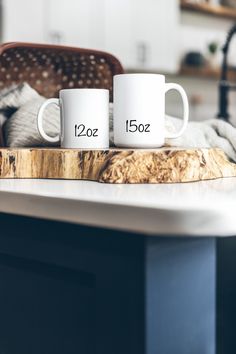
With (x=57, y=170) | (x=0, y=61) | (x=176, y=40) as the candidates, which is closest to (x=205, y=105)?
(x=176, y=40)

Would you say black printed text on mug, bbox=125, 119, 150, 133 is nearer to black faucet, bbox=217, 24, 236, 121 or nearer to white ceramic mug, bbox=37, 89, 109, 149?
white ceramic mug, bbox=37, 89, 109, 149

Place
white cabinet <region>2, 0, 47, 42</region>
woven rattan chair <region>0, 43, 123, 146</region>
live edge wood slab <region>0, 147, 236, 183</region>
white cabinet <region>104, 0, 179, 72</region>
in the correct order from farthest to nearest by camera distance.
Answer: white cabinet <region>104, 0, 179, 72</region> < white cabinet <region>2, 0, 47, 42</region> < woven rattan chair <region>0, 43, 123, 146</region> < live edge wood slab <region>0, 147, 236, 183</region>

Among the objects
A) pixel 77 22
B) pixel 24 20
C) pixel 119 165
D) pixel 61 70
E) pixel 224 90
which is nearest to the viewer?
pixel 119 165

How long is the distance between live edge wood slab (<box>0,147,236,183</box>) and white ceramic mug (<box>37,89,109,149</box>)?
6cm

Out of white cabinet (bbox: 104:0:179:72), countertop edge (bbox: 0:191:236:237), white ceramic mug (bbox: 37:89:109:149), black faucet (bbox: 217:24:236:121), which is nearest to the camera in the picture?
countertop edge (bbox: 0:191:236:237)

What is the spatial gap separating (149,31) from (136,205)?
12.3 ft

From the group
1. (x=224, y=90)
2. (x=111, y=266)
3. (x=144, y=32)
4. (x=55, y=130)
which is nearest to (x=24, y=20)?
(x=144, y=32)

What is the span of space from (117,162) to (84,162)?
8 cm

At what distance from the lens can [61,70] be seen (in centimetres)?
134

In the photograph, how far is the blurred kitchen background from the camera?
11.9 ft

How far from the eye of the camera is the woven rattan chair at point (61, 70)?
4.29ft

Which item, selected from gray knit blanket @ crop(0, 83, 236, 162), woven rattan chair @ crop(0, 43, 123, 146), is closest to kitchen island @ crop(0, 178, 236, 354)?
gray knit blanket @ crop(0, 83, 236, 162)

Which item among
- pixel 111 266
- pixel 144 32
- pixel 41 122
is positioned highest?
pixel 144 32

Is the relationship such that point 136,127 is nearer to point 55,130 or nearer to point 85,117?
point 85,117
